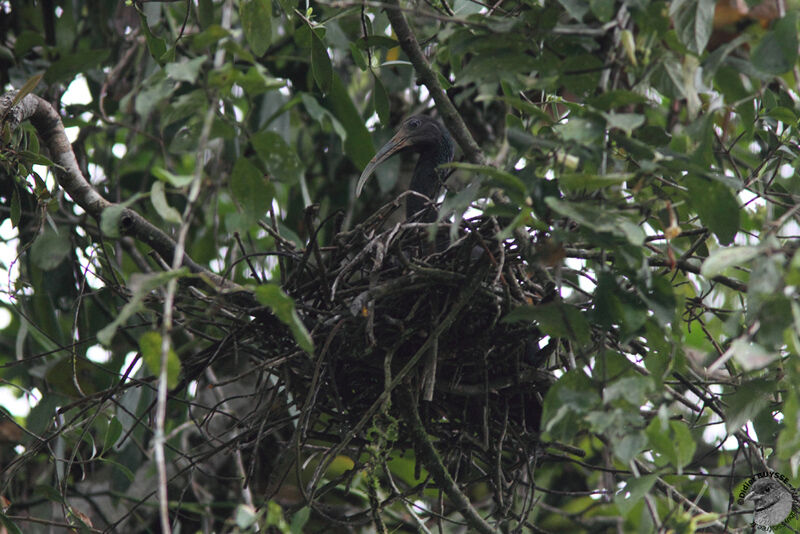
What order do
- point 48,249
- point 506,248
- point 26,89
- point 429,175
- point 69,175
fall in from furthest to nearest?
point 429,175 → point 48,249 → point 69,175 → point 26,89 → point 506,248

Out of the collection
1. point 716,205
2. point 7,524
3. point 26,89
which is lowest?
point 7,524

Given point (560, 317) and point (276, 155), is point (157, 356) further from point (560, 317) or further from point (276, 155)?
point (560, 317)

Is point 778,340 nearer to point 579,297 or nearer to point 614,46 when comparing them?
point 614,46

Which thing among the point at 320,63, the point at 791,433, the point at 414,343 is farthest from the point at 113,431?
the point at 791,433

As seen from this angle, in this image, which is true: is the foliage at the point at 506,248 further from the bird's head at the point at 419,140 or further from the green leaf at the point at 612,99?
the bird's head at the point at 419,140

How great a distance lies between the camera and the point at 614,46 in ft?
5.34

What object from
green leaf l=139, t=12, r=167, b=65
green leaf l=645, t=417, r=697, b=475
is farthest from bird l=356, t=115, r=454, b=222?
green leaf l=645, t=417, r=697, b=475

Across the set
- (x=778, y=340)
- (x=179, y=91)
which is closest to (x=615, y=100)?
(x=778, y=340)

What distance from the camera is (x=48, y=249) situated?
109 inches

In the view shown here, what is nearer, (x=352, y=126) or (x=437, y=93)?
(x=437, y=93)

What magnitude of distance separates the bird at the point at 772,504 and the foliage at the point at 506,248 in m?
0.06

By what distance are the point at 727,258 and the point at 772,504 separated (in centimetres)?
86

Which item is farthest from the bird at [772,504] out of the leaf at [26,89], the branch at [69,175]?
the leaf at [26,89]

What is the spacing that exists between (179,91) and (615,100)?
2.39m
